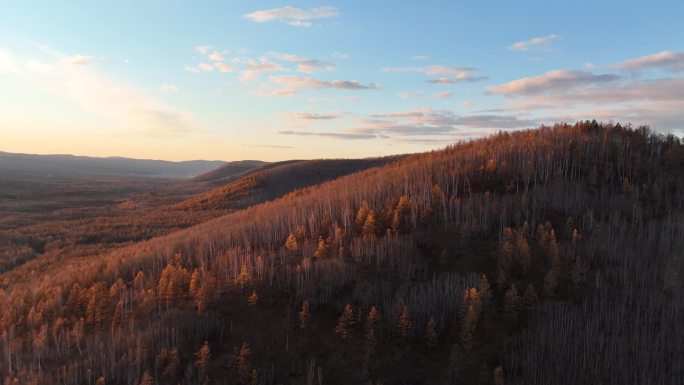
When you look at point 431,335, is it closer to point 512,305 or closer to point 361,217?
point 512,305

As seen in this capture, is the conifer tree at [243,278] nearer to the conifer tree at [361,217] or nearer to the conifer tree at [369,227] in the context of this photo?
the conifer tree at [369,227]

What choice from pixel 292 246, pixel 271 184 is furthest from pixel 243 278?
pixel 271 184

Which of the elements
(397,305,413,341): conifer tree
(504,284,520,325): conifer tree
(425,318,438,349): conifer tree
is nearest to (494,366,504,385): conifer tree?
(425,318,438,349): conifer tree

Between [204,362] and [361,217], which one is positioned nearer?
[204,362]

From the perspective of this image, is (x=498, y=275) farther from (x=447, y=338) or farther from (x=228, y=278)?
(x=228, y=278)

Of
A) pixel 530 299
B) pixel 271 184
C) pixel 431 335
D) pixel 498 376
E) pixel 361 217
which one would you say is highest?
pixel 361 217

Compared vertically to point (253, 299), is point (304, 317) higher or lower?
lower

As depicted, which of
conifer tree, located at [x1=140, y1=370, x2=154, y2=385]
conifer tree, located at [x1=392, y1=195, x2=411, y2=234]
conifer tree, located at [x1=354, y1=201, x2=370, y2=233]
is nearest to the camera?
conifer tree, located at [x1=140, y1=370, x2=154, y2=385]

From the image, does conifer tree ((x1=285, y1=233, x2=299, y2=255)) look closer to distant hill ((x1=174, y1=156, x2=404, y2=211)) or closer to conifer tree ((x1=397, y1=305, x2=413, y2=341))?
conifer tree ((x1=397, y1=305, x2=413, y2=341))

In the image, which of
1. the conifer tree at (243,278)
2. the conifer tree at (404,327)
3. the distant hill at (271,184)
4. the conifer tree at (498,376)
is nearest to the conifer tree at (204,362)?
the conifer tree at (243,278)
